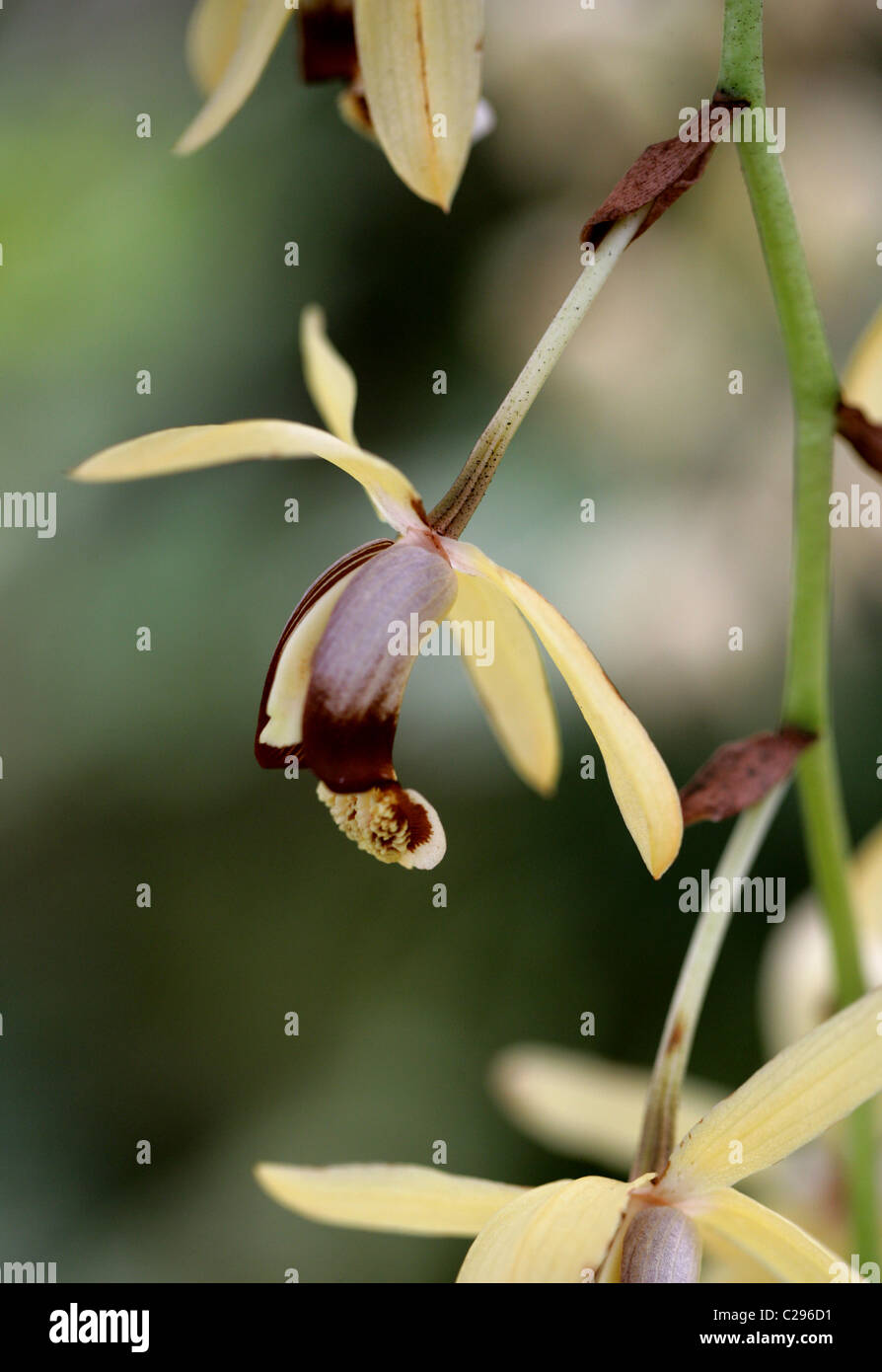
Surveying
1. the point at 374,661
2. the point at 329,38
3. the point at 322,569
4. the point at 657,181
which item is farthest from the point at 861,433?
the point at 322,569

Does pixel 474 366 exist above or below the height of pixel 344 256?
below

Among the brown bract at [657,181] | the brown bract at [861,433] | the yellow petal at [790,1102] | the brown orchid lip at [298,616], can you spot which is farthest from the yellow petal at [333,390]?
the yellow petal at [790,1102]

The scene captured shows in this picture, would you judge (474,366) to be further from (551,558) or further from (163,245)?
(163,245)

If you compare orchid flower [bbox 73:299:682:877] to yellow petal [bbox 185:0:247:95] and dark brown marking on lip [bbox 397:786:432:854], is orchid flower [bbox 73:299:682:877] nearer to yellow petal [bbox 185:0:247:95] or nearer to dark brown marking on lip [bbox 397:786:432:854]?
dark brown marking on lip [bbox 397:786:432:854]

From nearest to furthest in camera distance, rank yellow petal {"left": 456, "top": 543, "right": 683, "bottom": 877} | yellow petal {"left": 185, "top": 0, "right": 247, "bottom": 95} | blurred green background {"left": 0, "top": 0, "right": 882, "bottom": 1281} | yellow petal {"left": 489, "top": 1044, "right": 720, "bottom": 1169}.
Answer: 1. yellow petal {"left": 456, "top": 543, "right": 683, "bottom": 877}
2. yellow petal {"left": 185, "top": 0, "right": 247, "bottom": 95}
3. yellow petal {"left": 489, "top": 1044, "right": 720, "bottom": 1169}
4. blurred green background {"left": 0, "top": 0, "right": 882, "bottom": 1281}

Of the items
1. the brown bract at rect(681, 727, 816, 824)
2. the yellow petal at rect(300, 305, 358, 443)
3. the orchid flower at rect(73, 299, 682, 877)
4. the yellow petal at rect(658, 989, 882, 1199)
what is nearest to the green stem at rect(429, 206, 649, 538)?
the orchid flower at rect(73, 299, 682, 877)

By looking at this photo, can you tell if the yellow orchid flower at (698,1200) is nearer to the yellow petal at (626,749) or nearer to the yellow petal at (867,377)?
the yellow petal at (626,749)

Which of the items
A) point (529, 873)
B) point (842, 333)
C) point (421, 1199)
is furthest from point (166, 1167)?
point (842, 333)
